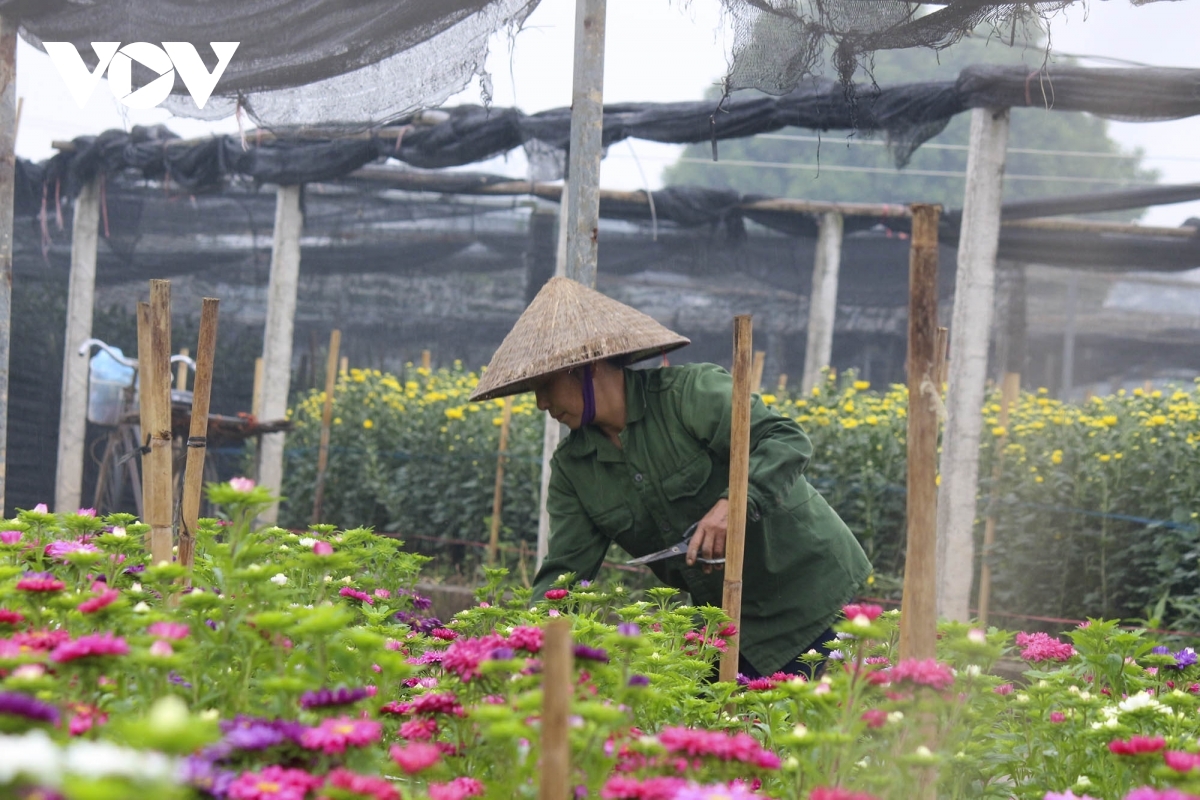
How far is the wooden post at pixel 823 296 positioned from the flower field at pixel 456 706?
5.21m

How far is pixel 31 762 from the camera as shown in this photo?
0.77 metres

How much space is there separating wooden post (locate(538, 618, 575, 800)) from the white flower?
44 cm

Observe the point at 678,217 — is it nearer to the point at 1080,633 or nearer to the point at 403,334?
the point at 403,334

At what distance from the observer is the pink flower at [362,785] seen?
1.02 m

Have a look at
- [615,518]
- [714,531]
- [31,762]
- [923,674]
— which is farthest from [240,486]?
[615,518]

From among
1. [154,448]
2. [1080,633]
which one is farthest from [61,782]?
[1080,633]

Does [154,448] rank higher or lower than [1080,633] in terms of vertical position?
higher

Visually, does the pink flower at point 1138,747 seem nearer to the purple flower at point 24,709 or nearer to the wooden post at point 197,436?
the purple flower at point 24,709

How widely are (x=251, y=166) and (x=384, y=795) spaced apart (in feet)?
19.0

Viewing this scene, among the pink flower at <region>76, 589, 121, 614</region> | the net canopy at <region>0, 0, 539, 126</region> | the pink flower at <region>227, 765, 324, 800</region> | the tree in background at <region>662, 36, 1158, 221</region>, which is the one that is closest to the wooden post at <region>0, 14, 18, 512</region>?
the net canopy at <region>0, 0, 539, 126</region>

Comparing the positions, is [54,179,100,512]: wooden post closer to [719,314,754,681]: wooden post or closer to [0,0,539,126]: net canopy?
[0,0,539,126]: net canopy

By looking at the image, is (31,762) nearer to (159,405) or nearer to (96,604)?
(96,604)

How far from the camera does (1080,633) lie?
195cm

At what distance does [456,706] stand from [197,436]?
1106 mm
